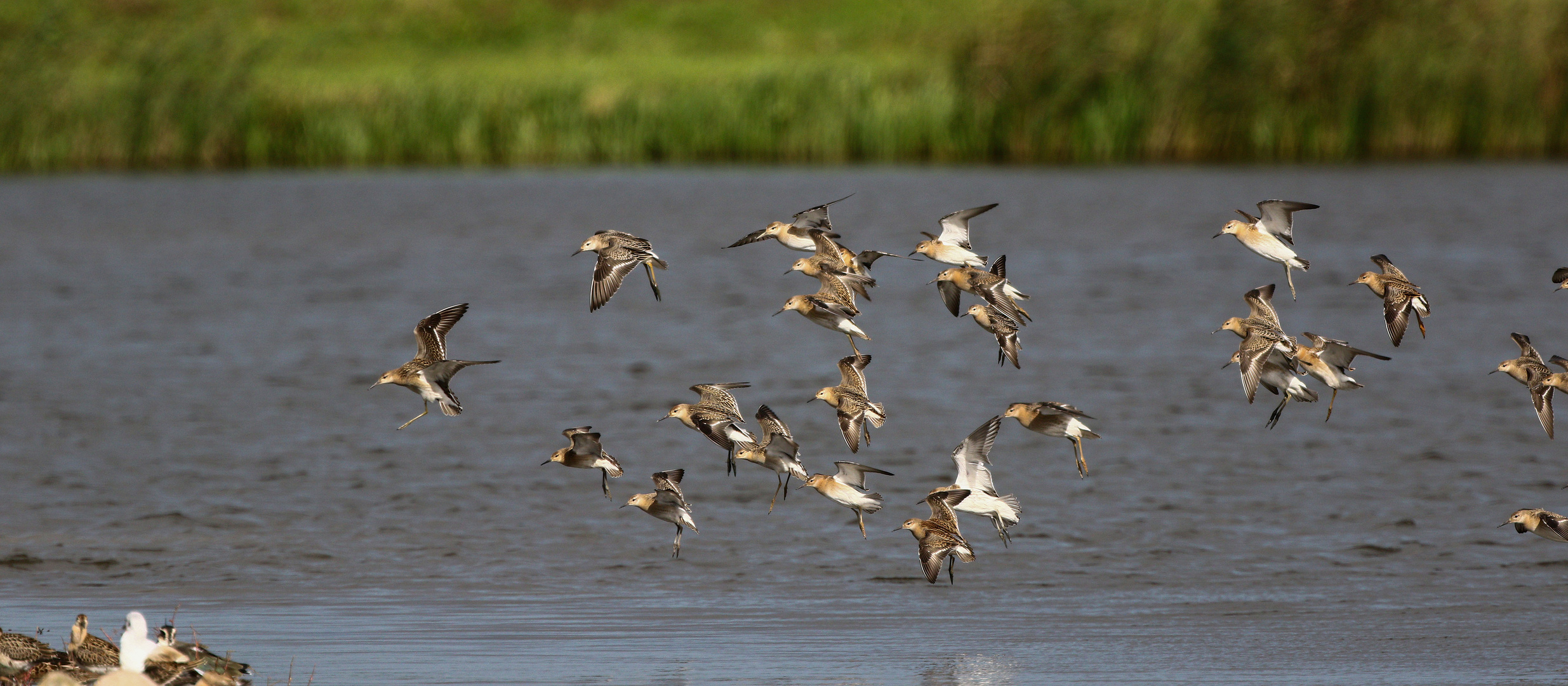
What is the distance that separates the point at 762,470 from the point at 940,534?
7335 mm

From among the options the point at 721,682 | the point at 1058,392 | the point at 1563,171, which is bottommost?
the point at 721,682

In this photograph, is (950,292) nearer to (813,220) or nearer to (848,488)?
(813,220)

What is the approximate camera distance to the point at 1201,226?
36375 millimetres

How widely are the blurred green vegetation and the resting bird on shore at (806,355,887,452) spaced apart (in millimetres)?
31186

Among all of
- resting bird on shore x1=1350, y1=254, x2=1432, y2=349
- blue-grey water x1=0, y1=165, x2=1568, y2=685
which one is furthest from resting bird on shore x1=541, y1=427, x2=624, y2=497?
resting bird on shore x1=1350, y1=254, x2=1432, y2=349

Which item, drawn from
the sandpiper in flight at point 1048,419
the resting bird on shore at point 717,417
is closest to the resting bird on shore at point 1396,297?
the sandpiper in flight at point 1048,419

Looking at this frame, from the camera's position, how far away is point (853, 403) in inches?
405

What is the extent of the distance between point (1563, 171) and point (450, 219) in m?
23.4

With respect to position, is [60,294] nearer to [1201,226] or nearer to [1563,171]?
[1201,226]

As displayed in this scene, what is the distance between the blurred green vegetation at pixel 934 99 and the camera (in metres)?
40.6

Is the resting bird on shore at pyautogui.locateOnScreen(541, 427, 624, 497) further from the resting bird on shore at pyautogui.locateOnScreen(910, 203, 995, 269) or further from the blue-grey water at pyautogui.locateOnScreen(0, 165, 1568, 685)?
the resting bird on shore at pyautogui.locateOnScreen(910, 203, 995, 269)

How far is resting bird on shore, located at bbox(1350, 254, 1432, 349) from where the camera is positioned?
31.4ft

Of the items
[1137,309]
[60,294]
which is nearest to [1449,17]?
[1137,309]

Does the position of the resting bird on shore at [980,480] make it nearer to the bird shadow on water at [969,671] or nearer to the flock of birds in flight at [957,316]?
the flock of birds in flight at [957,316]
